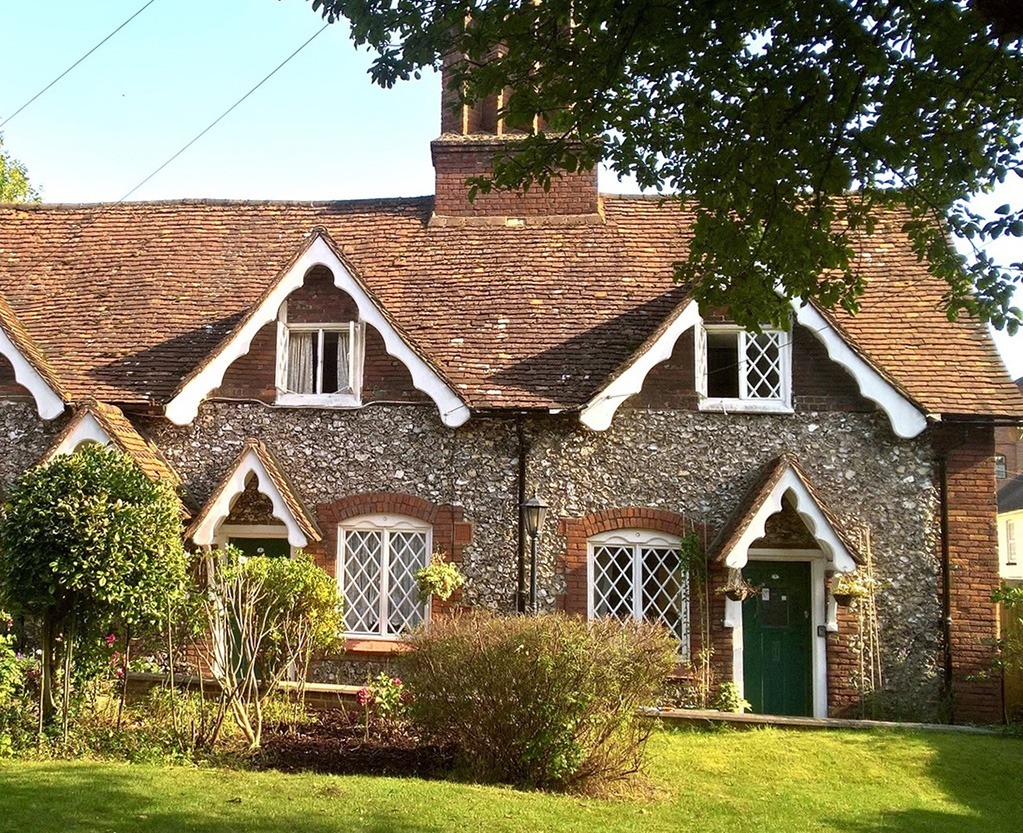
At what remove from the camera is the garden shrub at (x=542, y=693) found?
8602 mm

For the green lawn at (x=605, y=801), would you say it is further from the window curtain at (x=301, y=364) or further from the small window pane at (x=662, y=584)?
the window curtain at (x=301, y=364)

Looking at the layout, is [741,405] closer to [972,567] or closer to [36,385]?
[972,567]

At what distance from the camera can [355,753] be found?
32.2 feet

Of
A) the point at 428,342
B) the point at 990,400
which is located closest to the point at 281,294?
the point at 428,342

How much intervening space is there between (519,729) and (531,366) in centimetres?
644

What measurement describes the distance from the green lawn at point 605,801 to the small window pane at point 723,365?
16.6ft

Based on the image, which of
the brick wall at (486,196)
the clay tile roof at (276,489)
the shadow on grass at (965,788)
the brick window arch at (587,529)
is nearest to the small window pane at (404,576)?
the clay tile roof at (276,489)

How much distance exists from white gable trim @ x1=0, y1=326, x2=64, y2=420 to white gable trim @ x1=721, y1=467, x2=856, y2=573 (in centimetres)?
945

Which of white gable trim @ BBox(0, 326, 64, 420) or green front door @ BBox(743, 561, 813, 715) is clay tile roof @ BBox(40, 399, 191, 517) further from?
green front door @ BBox(743, 561, 813, 715)

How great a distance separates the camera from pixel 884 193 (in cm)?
798

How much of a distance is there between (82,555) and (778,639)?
8915 mm

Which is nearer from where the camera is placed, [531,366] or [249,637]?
[249,637]

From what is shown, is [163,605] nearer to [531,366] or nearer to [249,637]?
[249,637]

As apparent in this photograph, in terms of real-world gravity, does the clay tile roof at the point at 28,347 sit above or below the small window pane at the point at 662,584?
above
